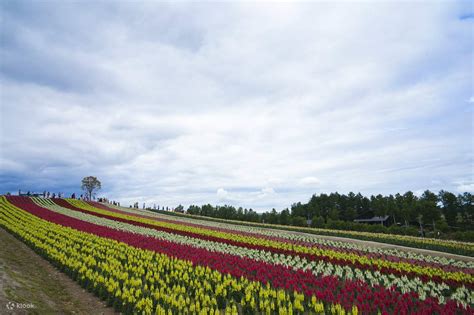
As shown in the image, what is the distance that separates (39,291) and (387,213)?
55.0 m

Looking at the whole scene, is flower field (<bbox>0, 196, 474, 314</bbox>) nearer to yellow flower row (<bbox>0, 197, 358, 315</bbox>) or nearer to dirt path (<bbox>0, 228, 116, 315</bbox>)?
yellow flower row (<bbox>0, 197, 358, 315</bbox>)

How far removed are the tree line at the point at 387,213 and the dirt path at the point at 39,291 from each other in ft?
102

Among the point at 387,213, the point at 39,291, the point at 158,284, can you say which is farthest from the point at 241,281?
the point at 387,213

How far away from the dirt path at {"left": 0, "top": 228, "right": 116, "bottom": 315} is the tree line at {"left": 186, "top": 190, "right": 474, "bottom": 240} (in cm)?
3099

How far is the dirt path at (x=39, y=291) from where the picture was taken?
674cm

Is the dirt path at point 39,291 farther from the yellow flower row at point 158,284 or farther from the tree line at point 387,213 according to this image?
the tree line at point 387,213

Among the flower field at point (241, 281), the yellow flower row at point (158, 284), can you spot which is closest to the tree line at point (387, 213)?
the flower field at point (241, 281)

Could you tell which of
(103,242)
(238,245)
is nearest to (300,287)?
(238,245)

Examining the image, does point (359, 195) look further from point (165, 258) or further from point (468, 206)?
point (165, 258)

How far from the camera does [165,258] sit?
10.7 m

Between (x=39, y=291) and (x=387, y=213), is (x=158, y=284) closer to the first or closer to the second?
(x=39, y=291)

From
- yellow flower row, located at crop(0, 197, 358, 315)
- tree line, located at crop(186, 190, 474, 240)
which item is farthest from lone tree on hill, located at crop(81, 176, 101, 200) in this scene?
yellow flower row, located at crop(0, 197, 358, 315)

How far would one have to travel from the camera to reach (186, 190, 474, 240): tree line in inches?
1400

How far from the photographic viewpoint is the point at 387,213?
5281 cm
